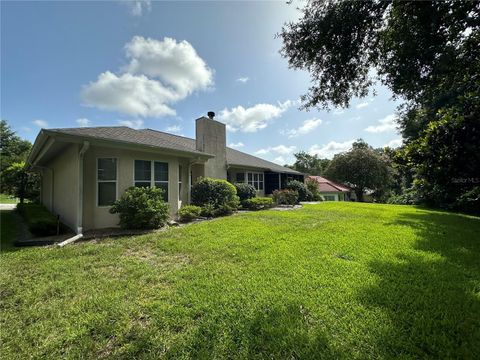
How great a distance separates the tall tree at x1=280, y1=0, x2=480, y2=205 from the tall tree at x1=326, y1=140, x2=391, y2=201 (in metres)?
24.9

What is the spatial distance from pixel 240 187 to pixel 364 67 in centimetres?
971

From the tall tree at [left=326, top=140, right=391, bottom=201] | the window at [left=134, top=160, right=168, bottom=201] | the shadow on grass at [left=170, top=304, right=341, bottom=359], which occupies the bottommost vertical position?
the shadow on grass at [left=170, top=304, right=341, bottom=359]

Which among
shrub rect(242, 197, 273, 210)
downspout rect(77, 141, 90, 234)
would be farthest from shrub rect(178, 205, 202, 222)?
shrub rect(242, 197, 273, 210)

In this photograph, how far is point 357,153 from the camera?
3061 centimetres

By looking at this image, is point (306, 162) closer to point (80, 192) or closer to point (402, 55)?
point (402, 55)

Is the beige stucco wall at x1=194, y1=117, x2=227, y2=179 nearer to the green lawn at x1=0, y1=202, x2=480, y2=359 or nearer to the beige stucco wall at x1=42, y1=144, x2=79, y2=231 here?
the beige stucco wall at x1=42, y1=144, x2=79, y2=231

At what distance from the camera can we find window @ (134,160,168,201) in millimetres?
8594

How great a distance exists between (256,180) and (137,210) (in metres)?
12.4

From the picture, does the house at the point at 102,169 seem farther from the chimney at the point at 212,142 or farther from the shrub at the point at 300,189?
the shrub at the point at 300,189

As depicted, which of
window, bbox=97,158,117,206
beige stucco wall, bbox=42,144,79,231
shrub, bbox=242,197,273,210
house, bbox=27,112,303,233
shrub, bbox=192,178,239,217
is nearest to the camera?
house, bbox=27,112,303,233

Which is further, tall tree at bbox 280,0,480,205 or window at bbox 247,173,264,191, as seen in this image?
window at bbox 247,173,264,191

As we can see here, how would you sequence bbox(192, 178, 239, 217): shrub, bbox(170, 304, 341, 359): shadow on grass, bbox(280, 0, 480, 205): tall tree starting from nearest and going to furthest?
bbox(170, 304, 341, 359): shadow on grass
bbox(280, 0, 480, 205): tall tree
bbox(192, 178, 239, 217): shrub

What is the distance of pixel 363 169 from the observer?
30125 mm

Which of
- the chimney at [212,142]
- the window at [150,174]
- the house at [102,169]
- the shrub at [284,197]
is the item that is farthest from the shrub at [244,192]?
the window at [150,174]
